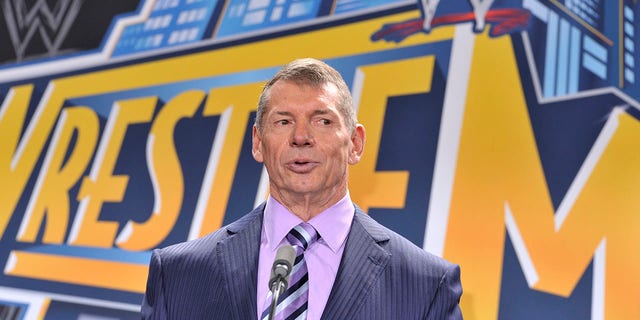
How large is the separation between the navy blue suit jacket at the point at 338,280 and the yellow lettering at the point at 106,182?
1677mm

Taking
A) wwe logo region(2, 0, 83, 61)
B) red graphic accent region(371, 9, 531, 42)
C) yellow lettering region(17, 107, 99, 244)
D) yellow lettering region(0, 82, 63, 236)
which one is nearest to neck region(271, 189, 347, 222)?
red graphic accent region(371, 9, 531, 42)

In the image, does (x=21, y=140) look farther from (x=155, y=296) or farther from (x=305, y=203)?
(x=305, y=203)

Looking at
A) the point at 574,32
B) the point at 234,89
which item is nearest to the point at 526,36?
the point at 574,32

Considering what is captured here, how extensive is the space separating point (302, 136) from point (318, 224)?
6.9 inches

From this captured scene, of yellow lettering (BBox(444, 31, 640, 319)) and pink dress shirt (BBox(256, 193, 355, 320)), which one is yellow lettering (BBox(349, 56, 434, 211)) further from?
pink dress shirt (BBox(256, 193, 355, 320))

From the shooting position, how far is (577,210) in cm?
214

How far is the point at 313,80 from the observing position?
4.65ft

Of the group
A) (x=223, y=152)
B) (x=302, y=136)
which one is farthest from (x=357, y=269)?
(x=223, y=152)

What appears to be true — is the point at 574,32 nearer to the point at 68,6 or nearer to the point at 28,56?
the point at 68,6

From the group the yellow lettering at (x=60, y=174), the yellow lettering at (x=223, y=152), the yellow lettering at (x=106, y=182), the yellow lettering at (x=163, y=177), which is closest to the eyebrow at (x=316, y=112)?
the yellow lettering at (x=223, y=152)

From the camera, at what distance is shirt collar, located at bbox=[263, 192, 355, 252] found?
54.2 inches

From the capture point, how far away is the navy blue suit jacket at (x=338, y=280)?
4.22 feet

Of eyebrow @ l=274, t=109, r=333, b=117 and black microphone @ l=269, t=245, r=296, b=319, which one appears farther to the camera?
eyebrow @ l=274, t=109, r=333, b=117

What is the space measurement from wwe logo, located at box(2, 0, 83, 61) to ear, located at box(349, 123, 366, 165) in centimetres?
241
